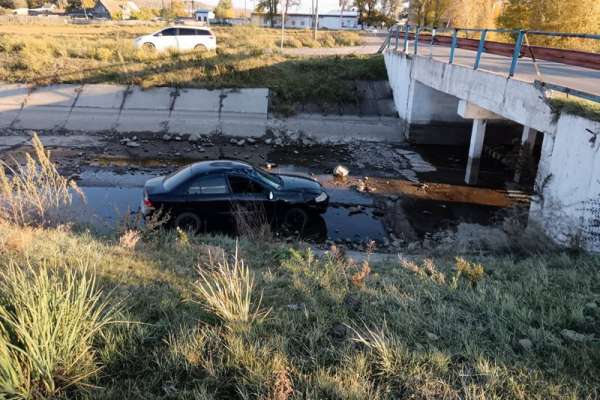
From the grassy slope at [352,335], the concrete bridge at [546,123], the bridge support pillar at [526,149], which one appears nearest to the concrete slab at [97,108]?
the concrete bridge at [546,123]

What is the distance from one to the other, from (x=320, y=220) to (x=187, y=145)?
30.8 ft

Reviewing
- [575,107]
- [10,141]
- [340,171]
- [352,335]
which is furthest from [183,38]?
[352,335]

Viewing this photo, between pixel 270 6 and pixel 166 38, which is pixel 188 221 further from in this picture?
pixel 270 6

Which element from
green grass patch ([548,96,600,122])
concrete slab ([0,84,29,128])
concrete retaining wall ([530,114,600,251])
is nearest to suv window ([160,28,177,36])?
concrete slab ([0,84,29,128])

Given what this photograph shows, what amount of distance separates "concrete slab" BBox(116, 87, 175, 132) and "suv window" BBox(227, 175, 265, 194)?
11.4 metres

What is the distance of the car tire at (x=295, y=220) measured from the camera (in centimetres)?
1016

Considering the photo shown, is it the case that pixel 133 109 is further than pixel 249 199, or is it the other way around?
pixel 133 109

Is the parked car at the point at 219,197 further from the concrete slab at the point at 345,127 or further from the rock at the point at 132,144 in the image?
the concrete slab at the point at 345,127

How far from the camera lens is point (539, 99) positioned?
32.8ft

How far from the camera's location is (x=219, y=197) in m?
9.56

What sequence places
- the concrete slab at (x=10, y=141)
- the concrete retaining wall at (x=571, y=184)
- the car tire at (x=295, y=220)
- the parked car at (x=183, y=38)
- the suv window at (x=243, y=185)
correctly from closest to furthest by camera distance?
the concrete retaining wall at (x=571, y=184), the suv window at (x=243, y=185), the car tire at (x=295, y=220), the concrete slab at (x=10, y=141), the parked car at (x=183, y=38)

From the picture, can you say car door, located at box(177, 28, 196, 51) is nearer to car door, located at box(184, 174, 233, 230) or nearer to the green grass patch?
car door, located at box(184, 174, 233, 230)

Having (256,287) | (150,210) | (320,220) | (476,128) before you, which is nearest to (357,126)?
(476,128)

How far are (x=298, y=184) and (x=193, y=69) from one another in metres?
14.7
